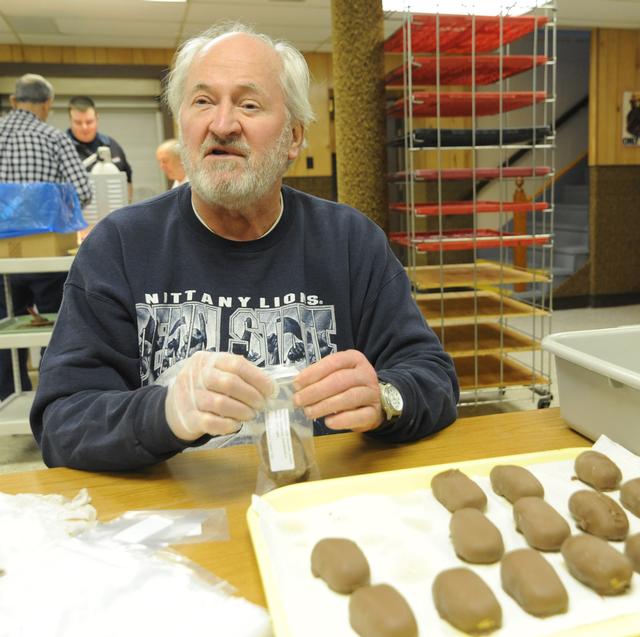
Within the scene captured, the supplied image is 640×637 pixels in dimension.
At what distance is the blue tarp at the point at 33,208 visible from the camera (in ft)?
8.29

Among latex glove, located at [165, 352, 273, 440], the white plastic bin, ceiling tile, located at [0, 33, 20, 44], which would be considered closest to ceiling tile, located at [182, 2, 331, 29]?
ceiling tile, located at [0, 33, 20, 44]

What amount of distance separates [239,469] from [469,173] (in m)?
1.94

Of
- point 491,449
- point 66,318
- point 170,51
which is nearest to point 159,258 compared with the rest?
point 66,318

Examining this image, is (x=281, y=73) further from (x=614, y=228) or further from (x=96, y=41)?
(x=614, y=228)

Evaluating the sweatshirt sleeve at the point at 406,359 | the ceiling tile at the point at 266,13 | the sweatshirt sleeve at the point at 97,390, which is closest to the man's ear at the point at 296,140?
the sweatshirt sleeve at the point at 406,359

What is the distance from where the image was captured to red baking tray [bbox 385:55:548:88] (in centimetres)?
248

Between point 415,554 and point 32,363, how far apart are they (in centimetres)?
423

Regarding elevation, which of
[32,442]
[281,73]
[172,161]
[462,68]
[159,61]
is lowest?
[32,442]

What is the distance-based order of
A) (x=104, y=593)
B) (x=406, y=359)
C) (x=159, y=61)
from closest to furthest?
(x=104, y=593) < (x=406, y=359) < (x=159, y=61)

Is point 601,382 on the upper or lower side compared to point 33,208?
lower

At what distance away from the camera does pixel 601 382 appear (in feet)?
2.94

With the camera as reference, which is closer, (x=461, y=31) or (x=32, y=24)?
(x=461, y=31)

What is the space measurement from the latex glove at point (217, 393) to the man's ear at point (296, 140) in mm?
626

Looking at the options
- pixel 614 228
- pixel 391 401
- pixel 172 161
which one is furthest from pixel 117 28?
pixel 391 401
